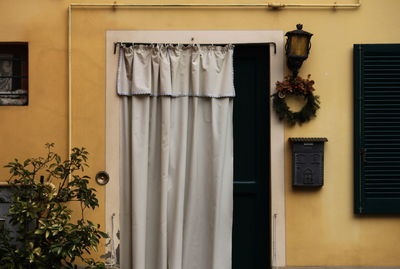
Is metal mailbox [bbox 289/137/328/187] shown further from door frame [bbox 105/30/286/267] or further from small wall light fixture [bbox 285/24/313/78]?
small wall light fixture [bbox 285/24/313/78]

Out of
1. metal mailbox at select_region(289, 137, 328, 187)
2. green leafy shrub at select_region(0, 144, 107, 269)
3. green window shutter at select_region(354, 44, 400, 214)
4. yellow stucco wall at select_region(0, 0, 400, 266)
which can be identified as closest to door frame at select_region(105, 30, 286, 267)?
yellow stucco wall at select_region(0, 0, 400, 266)

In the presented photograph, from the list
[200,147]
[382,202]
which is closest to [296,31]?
[200,147]

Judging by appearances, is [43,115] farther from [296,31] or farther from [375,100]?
[375,100]

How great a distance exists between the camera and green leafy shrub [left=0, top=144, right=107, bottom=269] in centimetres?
593

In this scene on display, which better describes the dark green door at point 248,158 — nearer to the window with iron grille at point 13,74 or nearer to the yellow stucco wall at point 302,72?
the yellow stucco wall at point 302,72

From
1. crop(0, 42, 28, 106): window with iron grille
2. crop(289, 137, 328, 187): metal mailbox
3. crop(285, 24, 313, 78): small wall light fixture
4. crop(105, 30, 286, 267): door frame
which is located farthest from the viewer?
crop(0, 42, 28, 106): window with iron grille

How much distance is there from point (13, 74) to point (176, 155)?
6.51 ft

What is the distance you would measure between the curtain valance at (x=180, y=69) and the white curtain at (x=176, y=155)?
11 mm

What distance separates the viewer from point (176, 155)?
6.62 m

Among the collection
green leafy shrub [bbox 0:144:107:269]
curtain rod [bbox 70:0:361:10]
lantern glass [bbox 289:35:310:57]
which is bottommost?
green leafy shrub [bbox 0:144:107:269]

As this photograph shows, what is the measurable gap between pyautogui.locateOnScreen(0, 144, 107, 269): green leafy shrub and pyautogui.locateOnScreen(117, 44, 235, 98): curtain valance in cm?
98

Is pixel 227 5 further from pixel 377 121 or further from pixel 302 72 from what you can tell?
pixel 377 121

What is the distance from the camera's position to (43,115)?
21.7ft

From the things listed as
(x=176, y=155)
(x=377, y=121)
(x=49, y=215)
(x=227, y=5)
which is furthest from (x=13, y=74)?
(x=377, y=121)
